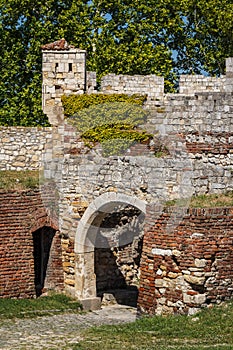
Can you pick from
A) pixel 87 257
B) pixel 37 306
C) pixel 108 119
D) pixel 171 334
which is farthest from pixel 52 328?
pixel 108 119

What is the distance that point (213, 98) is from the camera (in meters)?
18.4

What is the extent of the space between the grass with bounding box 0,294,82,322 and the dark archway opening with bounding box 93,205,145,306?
161 cm

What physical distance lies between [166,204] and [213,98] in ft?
9.43

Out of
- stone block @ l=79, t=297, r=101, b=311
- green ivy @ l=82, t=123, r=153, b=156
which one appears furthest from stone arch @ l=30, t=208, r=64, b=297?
green ivy @ l=82, t=123, r=153, b=156

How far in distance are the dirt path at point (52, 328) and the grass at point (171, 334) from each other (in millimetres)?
413

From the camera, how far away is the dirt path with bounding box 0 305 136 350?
15.3 meters

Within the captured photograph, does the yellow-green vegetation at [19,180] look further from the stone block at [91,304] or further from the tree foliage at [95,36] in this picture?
the tree foliage at [95,36]

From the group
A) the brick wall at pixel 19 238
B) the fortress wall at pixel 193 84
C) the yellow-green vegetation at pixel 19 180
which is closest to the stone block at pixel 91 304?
the brick wall at pixel 19 238

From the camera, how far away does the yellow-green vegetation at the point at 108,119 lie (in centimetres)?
2019

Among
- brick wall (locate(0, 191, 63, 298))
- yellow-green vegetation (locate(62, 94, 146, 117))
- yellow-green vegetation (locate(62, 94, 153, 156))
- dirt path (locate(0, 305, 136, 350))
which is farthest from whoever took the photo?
yellow-green vegetation (locate(62, 94, 146, 117))

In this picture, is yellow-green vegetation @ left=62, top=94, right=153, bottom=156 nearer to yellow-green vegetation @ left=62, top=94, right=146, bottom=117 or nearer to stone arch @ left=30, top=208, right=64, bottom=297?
yellow-green vegetation @ left=62, top=94, right=146, bottom=117

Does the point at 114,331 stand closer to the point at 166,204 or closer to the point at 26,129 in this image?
the point at 166,204

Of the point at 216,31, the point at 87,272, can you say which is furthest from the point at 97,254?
the point at 216,31

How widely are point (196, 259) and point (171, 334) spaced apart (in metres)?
1.65
